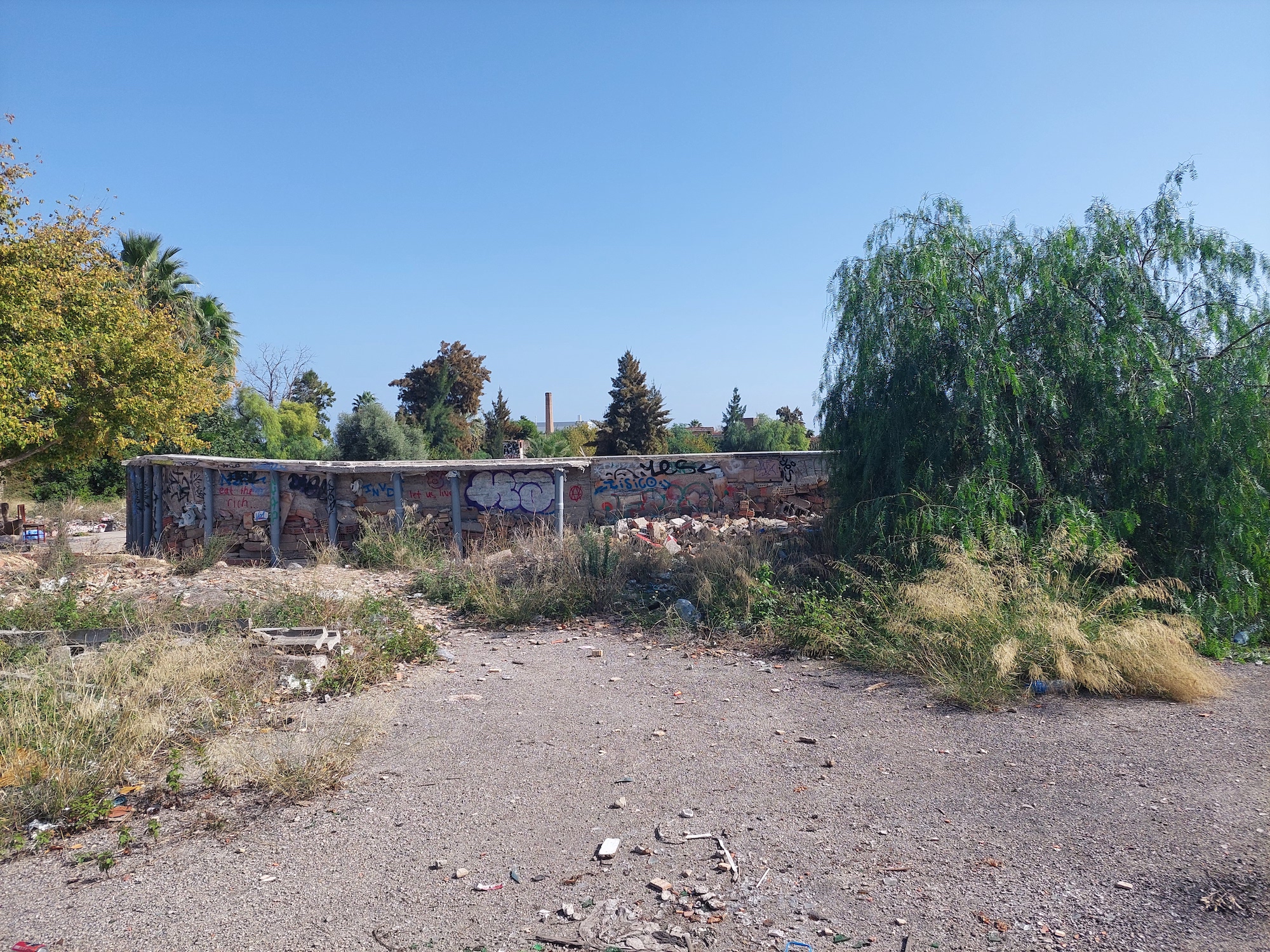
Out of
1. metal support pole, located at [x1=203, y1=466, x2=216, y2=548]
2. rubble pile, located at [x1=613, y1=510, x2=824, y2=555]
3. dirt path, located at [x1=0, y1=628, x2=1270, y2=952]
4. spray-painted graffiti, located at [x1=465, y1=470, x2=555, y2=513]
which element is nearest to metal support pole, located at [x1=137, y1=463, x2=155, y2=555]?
metal support pole, located at [x1=203, y1=466, x2=216, y2=548]

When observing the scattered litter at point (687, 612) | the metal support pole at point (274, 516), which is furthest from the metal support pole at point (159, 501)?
the scattered litter at point (687, 612)

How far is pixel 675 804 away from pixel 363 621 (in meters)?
4.46

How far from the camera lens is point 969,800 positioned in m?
4.02

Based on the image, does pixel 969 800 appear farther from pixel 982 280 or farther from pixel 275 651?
pixel 982 280

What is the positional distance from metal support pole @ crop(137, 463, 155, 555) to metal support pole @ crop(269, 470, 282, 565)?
370 centimetres

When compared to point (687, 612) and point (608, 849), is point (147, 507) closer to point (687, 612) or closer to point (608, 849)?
point (687, 612)

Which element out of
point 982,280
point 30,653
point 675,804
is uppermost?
point 982,280

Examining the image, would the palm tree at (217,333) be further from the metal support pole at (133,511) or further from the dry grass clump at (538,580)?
the dry grass clump at (538,580)

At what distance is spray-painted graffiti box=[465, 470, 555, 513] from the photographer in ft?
42.4

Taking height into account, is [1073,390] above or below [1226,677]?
above

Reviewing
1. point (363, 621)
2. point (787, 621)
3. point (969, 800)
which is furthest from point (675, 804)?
point (363, 621)

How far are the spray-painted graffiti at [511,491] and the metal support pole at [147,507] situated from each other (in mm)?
6875

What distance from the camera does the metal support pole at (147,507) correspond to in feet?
49.3

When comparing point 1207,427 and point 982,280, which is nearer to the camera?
point 1207,427
